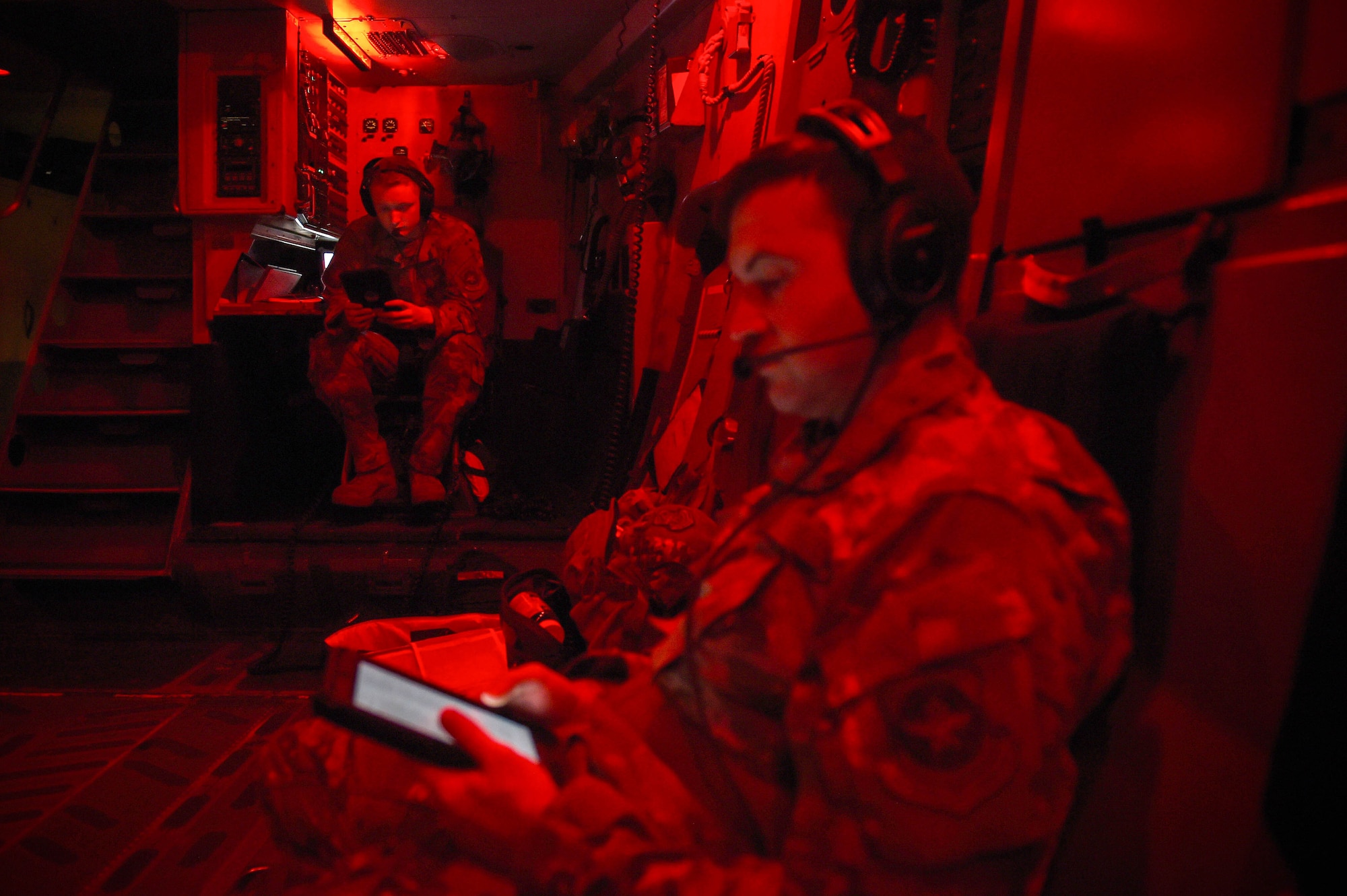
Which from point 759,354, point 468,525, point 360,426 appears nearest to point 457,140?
point 360,426

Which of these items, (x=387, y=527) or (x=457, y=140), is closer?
(x=387, y=527)

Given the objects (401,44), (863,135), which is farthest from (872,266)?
(401,44)

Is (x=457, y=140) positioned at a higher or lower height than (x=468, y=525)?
higher

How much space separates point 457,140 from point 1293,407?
4.94m

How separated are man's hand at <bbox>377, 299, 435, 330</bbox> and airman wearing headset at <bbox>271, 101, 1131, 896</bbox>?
2.59 meters

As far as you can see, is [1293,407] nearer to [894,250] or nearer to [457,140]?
[894,250]

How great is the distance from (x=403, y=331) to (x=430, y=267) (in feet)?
1.26

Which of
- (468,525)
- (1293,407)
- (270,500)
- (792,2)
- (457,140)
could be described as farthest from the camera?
(457,140)

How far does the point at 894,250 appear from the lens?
26.9 inches

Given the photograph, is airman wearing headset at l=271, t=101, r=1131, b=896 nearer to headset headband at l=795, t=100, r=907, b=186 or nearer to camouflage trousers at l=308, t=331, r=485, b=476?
headset headband at l=795, t=100, r=907, b=186

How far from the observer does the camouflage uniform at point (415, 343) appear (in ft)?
10.1

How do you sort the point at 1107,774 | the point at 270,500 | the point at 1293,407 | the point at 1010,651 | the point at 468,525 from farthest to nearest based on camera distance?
1. the point at 270,500
2. the point at 468,525
3. the point at 1107,774
4. the point at 1293,407
5. the point at 1010,651

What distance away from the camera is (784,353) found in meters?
0.76

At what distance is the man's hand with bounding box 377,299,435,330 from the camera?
3.08m
